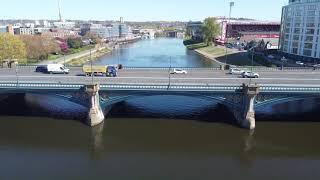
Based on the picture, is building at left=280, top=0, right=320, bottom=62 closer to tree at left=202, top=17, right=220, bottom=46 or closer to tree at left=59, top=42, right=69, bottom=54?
tree at left=202, top=17, right=220, bottom=46

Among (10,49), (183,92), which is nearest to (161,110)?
(183,92)

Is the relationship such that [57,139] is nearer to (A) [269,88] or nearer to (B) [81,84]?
(B) [81,84]

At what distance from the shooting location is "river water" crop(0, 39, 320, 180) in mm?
40156

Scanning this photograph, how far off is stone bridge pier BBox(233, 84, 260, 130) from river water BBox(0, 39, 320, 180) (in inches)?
48.4

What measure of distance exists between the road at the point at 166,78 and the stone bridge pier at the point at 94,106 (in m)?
3.49

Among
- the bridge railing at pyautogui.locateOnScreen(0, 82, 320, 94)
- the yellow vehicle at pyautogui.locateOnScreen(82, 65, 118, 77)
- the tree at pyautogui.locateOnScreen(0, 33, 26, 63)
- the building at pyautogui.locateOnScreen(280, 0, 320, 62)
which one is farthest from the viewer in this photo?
the building at pyautogui.locateOnScreen(280, 0, 320, 62)

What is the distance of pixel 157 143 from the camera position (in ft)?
157

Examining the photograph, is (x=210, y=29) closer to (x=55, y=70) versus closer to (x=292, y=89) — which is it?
(x=55, y=70)

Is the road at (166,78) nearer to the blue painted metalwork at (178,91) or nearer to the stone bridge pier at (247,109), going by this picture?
the blue painted metalwork at (178,91)

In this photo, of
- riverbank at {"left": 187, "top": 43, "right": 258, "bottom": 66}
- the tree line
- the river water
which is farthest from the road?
riverbank at {"left": 187, "top": 43, "right": 258, "bottom": 66}

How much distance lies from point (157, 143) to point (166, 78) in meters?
14.3

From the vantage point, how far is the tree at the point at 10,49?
97.3 m

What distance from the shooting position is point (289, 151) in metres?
45.6

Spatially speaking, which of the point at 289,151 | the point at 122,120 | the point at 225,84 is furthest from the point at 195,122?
the point at 289,151
